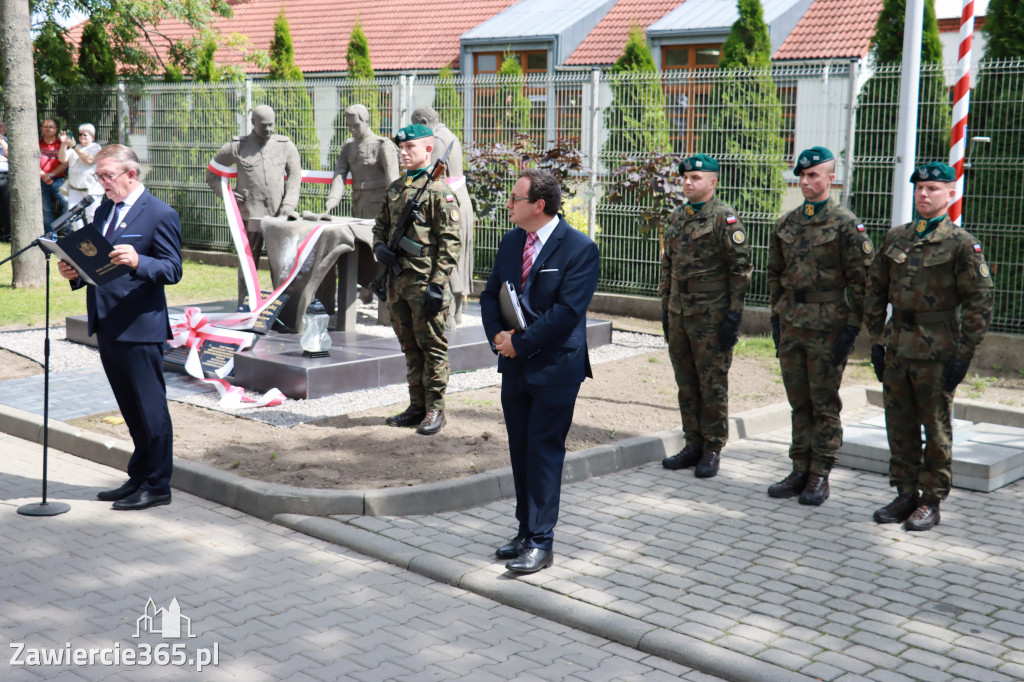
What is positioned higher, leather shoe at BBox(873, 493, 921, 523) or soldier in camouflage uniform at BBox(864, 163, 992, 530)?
soldier in camouflage uniform at BBox(864, 163, 992, 530)

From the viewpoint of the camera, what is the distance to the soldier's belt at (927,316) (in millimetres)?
5770

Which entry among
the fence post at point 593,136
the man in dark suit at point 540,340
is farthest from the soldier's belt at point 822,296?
the fence post at point 593,136

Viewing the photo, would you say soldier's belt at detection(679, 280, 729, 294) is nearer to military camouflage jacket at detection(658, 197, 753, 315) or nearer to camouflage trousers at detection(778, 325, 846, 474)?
military camouflage jacket at detection(658, 197, 753, 315)

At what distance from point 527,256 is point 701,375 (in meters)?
2.20

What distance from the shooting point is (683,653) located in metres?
4.27

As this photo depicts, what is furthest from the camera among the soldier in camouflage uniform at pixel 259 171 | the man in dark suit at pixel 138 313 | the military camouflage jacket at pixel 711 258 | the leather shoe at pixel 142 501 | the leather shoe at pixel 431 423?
the soldier in camouflage uniform at pixel 259 171

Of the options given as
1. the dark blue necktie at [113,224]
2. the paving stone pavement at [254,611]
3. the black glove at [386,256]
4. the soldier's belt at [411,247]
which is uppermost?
the dark blue necktie at [113,224]

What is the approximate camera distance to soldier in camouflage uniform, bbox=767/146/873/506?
20.5ft

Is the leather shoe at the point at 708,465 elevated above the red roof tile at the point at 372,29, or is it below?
below

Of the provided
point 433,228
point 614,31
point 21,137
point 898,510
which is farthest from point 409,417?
point 614,31

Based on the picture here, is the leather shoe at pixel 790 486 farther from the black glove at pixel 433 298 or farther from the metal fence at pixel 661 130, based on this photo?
the metal fence at pixel 661 130

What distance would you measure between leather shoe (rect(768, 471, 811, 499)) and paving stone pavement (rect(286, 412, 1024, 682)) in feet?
0.42

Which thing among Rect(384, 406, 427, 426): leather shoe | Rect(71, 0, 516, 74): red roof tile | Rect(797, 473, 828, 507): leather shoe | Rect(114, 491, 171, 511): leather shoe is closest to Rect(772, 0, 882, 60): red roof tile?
Rect(71, 0, 516, 74): red roof tile

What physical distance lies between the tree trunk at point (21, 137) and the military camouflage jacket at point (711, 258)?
10.7 meters
